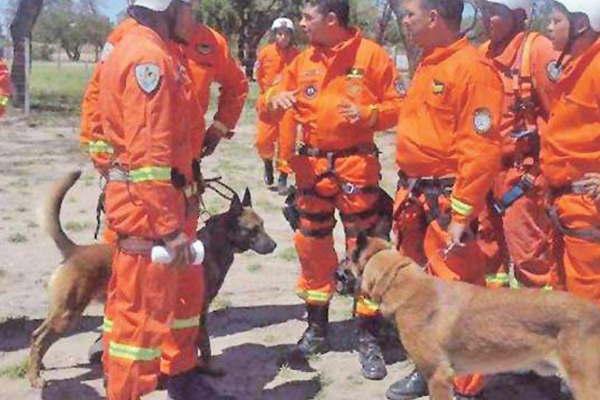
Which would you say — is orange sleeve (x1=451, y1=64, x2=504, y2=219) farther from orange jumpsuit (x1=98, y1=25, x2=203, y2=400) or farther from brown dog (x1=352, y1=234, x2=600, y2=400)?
orange jumpsuit (x1=98, y1=25, x2=203, y2=400)

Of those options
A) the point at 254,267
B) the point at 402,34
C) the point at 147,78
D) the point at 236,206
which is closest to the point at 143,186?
the point at 147,78

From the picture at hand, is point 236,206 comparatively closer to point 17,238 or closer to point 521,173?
point 521,173

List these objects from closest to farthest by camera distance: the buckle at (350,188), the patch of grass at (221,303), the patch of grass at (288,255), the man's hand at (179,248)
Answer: the man's hand at (179,248)
the buckle at (350,188)
the patch of grass at (221,303)
the patch of grass at (288,255)

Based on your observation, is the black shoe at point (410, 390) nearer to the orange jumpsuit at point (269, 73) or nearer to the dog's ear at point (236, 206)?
the dog's ear at point (236, 206)

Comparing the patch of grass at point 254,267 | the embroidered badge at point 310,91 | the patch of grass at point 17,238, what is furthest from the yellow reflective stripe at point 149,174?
the patch of grass at point 17,238

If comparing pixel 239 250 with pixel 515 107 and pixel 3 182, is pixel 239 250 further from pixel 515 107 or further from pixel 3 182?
pixel 3 182

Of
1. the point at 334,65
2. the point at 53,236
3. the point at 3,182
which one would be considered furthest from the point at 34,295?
the point at 3,182

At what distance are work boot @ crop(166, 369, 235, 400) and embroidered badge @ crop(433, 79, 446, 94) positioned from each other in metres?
2.23

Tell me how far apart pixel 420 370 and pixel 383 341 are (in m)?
1.70

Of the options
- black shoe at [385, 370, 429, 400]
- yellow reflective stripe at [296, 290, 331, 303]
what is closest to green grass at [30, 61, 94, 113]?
yellow reflective stripe at [296, 290, 331, 303]

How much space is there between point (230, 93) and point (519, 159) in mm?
2088

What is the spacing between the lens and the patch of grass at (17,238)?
9.89m

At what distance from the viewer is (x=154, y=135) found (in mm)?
4449

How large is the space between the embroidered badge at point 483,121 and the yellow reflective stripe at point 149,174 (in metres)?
1.73
